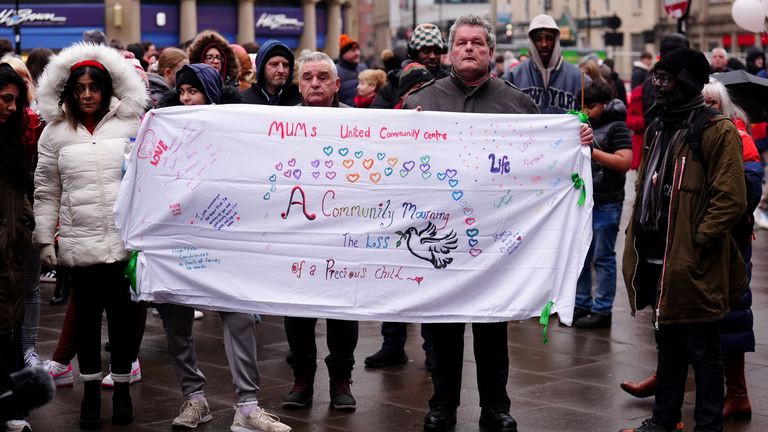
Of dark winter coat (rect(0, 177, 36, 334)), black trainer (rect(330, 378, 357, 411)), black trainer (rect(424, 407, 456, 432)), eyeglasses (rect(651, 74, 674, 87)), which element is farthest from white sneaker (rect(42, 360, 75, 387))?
eyeglasses (rect(651, 74, 674, 87))

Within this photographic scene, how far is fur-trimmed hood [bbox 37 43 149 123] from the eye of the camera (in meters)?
6.80

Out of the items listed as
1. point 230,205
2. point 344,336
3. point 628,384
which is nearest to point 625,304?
point 628,384

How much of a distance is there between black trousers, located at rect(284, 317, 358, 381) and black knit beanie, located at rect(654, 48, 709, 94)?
228 centimetres

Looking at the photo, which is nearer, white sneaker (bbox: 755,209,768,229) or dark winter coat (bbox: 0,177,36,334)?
dark winter coat (bbox: 0,177,36,334)

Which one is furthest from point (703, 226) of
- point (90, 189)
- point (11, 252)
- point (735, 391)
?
point (11, 252)

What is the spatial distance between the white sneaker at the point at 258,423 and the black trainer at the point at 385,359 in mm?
1762

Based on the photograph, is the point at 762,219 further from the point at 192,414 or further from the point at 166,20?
the point at 166,20

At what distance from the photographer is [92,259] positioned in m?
6.70

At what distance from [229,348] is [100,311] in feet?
2.47

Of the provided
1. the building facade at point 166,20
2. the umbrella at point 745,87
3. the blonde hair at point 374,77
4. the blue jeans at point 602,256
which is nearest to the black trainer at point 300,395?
the umbrella at point 745,87

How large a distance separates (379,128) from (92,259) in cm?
164

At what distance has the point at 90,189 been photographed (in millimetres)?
6746

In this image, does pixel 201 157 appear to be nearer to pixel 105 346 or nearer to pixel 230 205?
pixel 230 205

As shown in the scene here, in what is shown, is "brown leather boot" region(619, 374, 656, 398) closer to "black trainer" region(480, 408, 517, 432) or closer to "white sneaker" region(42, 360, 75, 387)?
"black trainer" region(480, 408, 517, 432)
